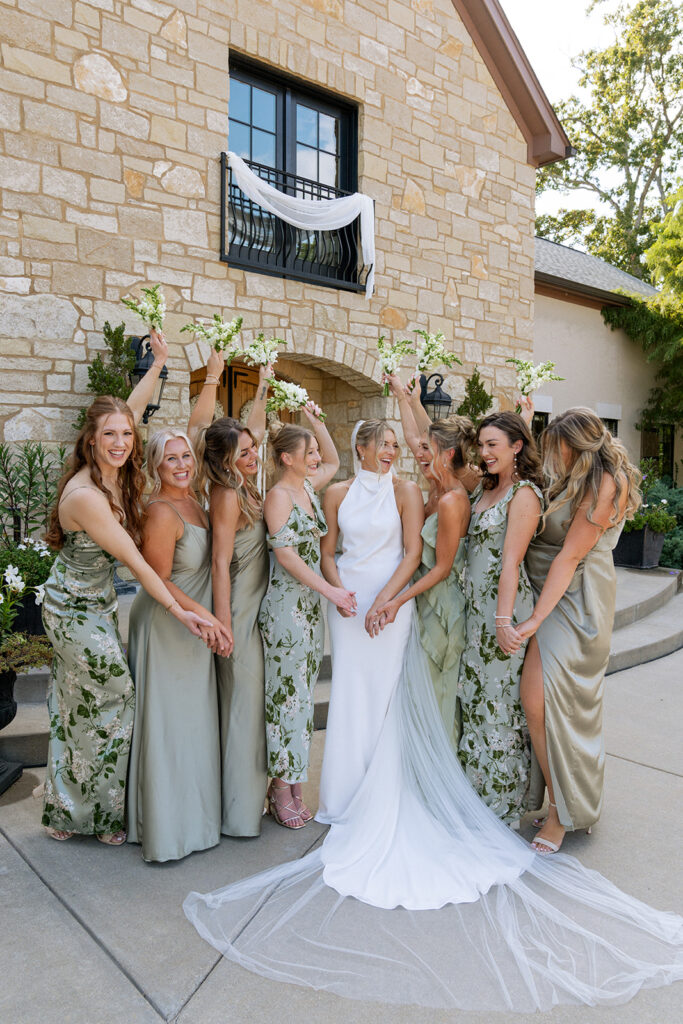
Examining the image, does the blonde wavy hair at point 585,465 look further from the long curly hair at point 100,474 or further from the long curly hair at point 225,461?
the long curly hair at point 100,474

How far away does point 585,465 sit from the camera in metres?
2.78

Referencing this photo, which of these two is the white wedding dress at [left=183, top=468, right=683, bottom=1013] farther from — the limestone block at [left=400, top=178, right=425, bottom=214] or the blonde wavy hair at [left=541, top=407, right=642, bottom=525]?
the limestone block at [left=400, top=178, right=425, bottom=214]

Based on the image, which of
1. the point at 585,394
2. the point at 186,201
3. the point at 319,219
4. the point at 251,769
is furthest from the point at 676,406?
the point at 251,769

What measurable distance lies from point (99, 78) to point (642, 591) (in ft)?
23.4

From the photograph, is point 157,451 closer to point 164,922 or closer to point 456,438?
point 456,438

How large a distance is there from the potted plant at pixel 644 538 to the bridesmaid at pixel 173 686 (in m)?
7.09

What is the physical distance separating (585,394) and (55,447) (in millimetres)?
10110

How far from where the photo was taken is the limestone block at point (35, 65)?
17.9 ft

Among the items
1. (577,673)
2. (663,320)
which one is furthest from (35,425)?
(663,320)

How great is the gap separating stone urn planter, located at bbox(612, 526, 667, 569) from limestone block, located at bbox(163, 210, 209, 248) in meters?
6.15

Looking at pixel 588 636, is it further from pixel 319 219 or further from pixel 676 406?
pixel 676 406

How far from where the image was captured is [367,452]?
3.10m

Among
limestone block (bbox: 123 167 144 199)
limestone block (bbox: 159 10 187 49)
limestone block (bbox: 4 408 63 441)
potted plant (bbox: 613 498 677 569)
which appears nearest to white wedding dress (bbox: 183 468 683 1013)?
limestone block (bbox: 4 408 63 441)

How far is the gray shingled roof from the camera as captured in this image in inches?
478
